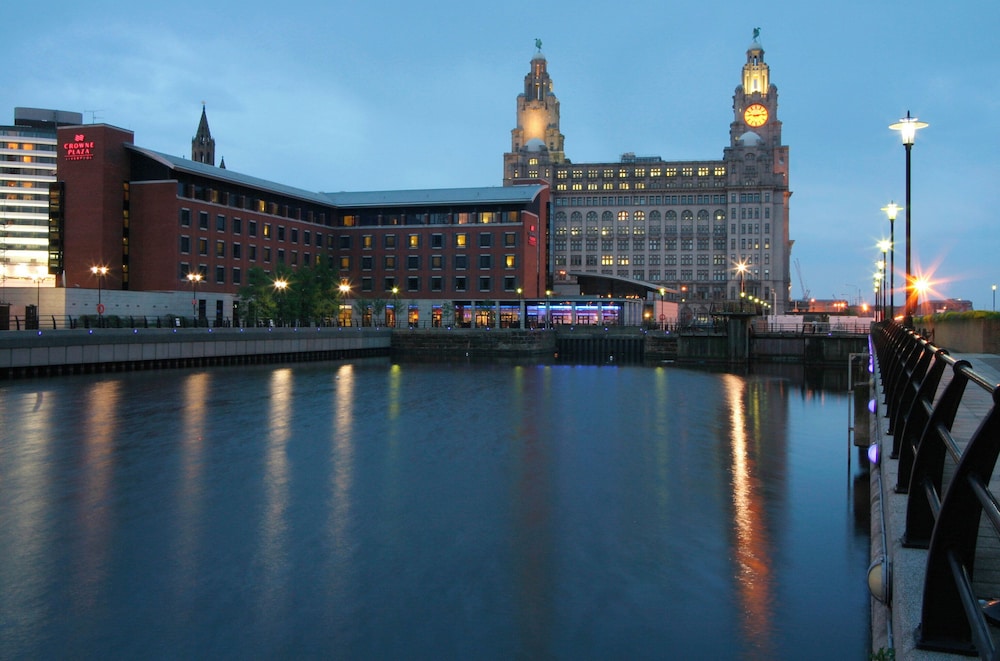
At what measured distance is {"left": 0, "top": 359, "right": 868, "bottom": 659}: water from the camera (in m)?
13.8

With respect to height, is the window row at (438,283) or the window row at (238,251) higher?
the window row at (238,251)

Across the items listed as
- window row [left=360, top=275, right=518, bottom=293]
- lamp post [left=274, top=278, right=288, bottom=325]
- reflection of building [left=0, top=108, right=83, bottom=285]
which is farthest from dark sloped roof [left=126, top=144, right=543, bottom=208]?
reflection of building [left=0, top=108, right=83, bottom=285]

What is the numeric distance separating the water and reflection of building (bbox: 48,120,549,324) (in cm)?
5381

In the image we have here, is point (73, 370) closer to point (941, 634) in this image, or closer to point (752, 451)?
point (752, 451)

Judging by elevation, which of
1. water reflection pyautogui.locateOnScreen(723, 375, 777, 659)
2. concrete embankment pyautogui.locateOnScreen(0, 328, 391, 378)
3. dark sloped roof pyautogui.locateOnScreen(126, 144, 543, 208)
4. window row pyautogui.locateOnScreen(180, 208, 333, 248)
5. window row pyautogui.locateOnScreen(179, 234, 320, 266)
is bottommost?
water reflection pyautogui.locateOnScreen(723, 375, 777, 659)

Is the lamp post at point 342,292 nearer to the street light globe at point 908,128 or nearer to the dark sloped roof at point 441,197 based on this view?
the dark sloped roof at point 441,197

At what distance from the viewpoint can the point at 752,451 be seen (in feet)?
108

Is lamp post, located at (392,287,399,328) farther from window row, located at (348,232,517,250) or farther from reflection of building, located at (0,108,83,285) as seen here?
reflection of building, located at (0,108,83,285)

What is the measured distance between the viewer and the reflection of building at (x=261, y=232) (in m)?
88.2

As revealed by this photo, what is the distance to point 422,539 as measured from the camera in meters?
19.2

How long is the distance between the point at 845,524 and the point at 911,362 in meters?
11.1

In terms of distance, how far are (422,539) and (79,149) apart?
85801 millimetres

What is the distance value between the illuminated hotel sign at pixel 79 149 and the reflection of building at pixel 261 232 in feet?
0.37

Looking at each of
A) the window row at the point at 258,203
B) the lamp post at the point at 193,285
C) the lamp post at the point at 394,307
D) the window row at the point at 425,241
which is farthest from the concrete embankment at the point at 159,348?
the window row at the point at 425,241
